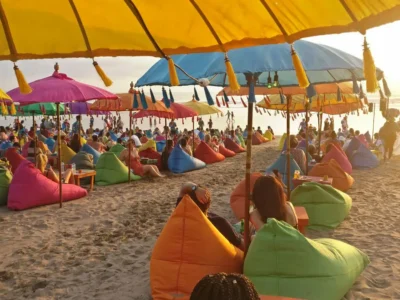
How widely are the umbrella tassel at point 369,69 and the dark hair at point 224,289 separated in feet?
3.26

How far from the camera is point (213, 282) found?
167cm

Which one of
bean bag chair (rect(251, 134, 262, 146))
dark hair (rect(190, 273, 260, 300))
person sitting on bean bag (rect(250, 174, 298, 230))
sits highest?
dark hair (rect(190, 273, 260, 300))

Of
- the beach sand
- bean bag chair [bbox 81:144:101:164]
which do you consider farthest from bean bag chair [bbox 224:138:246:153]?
the beach sand

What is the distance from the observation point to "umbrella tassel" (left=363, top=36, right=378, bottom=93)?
1717mm

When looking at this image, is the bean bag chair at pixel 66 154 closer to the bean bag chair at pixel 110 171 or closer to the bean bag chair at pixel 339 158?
the bean bag chair at pixel 110 171

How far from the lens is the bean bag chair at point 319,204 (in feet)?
21.1

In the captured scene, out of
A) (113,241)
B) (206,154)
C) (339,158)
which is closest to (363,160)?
(339,158)

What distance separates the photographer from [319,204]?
643 centimetres

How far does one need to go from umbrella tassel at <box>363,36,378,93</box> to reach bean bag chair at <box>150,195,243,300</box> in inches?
88.2

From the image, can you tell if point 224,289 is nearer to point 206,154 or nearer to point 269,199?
point 269,199

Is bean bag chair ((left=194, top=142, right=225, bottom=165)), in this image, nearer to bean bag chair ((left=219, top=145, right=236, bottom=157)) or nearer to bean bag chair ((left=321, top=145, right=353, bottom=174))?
bean bag chair ((left=219, top=145, right=236, bottom=157))

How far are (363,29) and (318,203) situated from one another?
5.05 meters

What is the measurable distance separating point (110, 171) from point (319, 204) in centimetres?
620

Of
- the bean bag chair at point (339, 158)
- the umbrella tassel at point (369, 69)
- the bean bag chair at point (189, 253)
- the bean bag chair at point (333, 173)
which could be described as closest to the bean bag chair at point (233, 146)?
the bean bag chair at point (339, 158)
